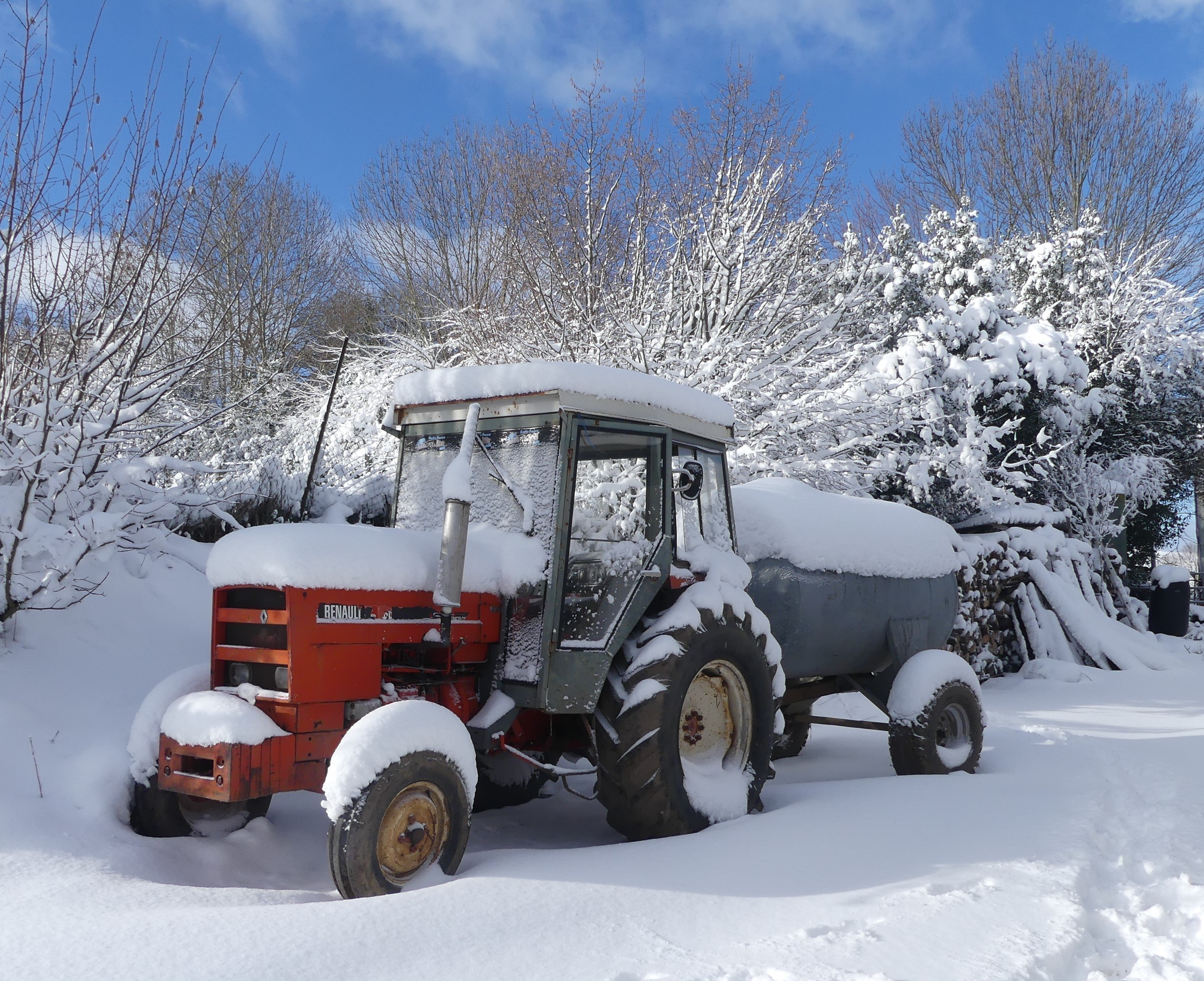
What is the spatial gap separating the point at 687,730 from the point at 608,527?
1.08m

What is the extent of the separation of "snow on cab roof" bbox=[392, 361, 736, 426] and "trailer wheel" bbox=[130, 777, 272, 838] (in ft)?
6.63

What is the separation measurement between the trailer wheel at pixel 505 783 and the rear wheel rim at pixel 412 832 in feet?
4.10

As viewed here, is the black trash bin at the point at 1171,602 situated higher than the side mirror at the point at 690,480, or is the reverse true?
the side mirror at the point at 690,480

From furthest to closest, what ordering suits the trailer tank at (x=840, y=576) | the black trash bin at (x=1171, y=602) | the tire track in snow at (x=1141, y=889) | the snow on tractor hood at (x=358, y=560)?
1. the black trash bin at (x=1171, y=602)
2. the trailer tank at (x=840, y=576)
3. the snow on tractor hood at (x=358, y=560)
4. the tire track in snow at (x=1141, y=889)

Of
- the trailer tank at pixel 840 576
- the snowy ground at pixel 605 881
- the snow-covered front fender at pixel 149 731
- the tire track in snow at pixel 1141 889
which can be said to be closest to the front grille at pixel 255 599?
the snow-covered front fender at pixel 149 731

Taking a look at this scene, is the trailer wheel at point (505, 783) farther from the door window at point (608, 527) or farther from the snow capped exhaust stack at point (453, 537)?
the snow capped exhaust stack at point (453, 537)

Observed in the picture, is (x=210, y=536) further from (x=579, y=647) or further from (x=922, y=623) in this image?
(x=922, y=623)

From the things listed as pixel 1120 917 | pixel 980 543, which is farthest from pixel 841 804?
pixel 980 543

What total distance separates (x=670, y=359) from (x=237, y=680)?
22.5 ft

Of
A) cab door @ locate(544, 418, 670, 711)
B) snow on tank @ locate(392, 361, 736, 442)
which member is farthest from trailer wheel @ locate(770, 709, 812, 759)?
snow on tank @ locate(392, 361, 736, 442)

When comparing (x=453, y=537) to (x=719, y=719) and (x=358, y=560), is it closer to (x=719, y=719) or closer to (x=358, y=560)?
(x=358, y=560)

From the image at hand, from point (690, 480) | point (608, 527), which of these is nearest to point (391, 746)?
point (608, 527)

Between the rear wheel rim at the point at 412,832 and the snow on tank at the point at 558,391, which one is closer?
the rear wheel rim at the point at 412,832

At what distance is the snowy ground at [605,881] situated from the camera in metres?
2.80
